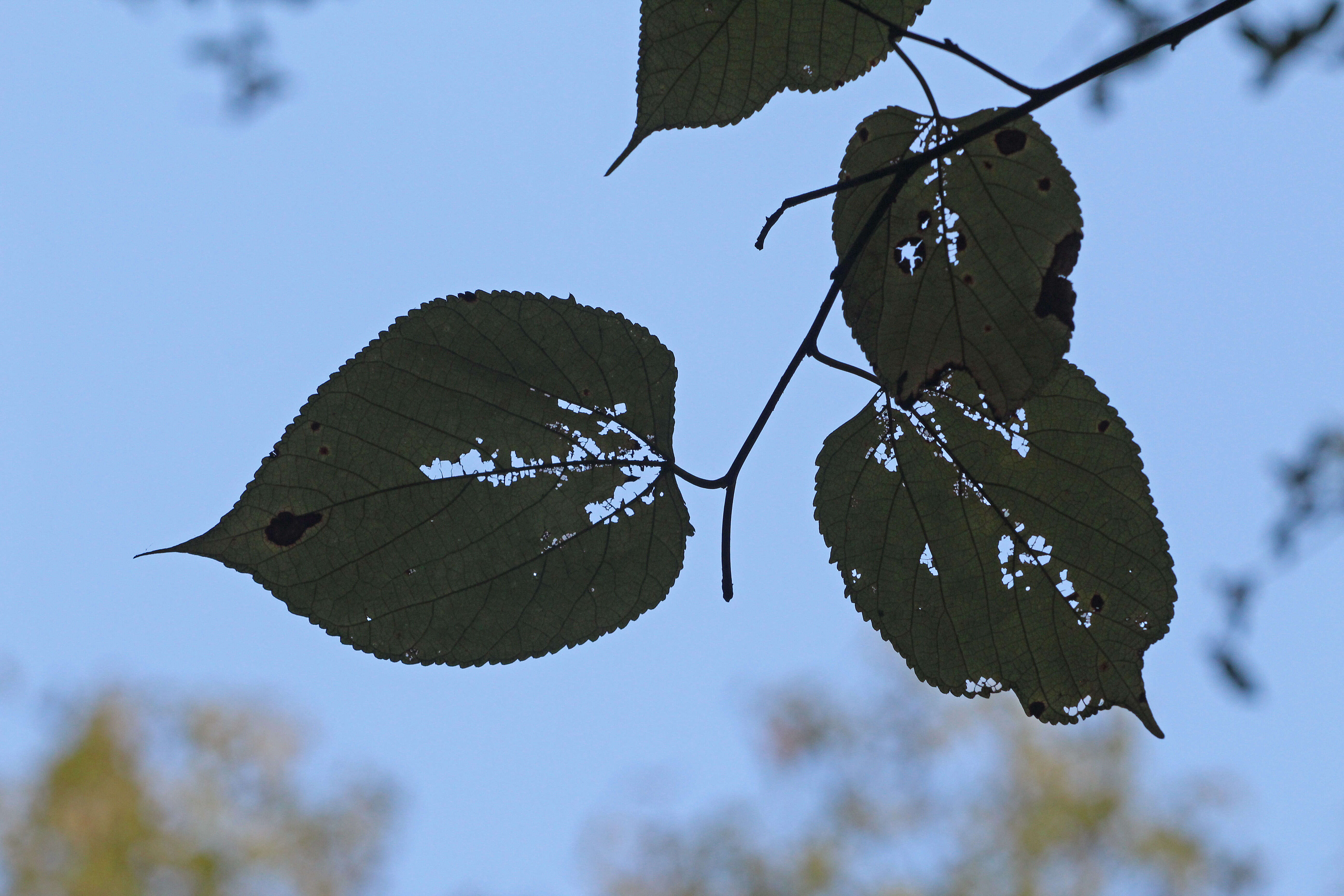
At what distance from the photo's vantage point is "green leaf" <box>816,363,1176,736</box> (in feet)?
2.11

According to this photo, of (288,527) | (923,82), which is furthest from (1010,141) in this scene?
(288,527)

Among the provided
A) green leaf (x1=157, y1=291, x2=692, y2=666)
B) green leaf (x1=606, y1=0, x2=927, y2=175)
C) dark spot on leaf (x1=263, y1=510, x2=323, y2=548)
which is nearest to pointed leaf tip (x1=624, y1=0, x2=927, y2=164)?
green leaf (x1=606, y1=0, x2=927, y2=175)

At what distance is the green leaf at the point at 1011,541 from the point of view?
2.11 feet

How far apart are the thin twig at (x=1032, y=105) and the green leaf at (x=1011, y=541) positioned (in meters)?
0.15

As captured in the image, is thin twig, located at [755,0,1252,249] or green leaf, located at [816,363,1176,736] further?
green leaf, located at [816,363,1176,736]

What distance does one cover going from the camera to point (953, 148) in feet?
1.89

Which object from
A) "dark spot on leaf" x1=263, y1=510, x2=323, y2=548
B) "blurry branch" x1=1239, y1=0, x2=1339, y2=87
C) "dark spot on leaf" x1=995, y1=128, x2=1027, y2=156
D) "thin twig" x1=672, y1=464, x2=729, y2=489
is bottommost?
"dark spot on leaf" x1=263, y1=510, x2=323, y2=548

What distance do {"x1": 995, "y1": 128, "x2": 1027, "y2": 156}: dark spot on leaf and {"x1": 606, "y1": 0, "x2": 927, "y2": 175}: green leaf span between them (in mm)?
89

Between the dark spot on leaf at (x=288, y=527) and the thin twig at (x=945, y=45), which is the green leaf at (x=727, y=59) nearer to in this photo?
the thin twig at (x=945, y=45)

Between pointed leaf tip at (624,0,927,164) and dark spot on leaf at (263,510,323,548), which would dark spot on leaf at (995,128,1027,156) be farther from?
dark spot on leaf at (263,510,323,548)

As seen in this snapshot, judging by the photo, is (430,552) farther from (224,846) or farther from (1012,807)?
(224,846)

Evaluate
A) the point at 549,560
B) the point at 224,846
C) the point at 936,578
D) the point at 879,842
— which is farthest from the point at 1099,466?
the point at 224,846

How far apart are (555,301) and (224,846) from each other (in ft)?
27.1

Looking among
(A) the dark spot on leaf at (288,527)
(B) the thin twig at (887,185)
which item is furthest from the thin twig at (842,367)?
(A) the dark spot on leaf at (288,527)
